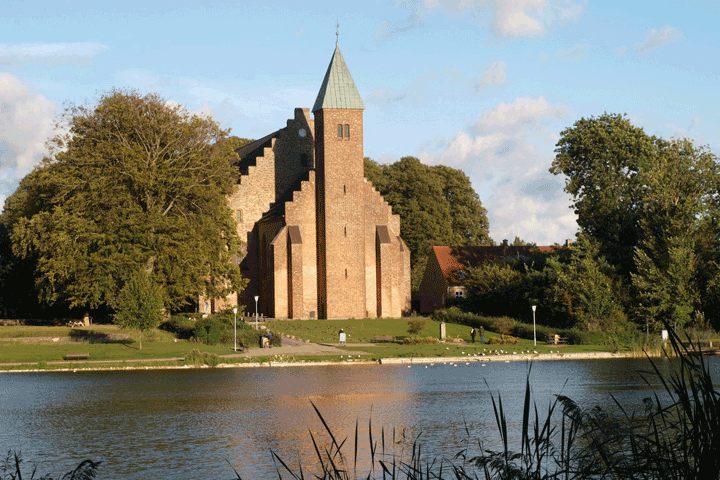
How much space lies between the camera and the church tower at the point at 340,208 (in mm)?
66688

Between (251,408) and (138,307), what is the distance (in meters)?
18.8

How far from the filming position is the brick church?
66.7m

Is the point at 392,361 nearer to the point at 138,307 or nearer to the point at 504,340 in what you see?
the point at 504,340

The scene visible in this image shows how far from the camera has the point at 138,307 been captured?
143 feet

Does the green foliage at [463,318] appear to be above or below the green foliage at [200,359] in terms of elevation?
above

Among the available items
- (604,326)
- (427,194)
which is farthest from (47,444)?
(427,194)

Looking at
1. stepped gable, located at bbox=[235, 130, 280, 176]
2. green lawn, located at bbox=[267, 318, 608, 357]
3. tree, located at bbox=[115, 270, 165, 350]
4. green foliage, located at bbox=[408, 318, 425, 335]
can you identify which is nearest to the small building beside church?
green lawn, located at bbox=[267, 318, 608, 357]

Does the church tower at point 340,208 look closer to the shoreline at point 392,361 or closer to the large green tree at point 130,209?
the large green tree at point 130,209

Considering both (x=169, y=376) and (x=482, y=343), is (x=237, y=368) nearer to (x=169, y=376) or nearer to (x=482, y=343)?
(x=169, y=376)

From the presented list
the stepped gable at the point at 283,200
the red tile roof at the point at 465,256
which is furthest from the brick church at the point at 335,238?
→ the red tile roof at the point at 465,256

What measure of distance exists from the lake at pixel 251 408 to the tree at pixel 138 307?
6.31 m

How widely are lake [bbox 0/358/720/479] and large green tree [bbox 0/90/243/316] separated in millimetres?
13867

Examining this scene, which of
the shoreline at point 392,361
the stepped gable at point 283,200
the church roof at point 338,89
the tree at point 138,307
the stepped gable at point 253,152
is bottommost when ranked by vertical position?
the shoreline at point 392,361

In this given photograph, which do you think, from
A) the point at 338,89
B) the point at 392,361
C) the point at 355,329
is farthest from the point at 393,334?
the point at 338,89
